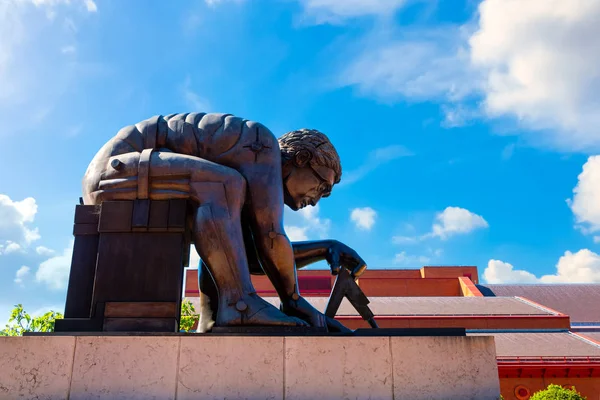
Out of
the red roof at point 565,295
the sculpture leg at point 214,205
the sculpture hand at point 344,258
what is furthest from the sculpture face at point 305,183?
the red roof at point 565,295

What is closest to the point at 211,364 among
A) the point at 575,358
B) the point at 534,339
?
the point at 575,358

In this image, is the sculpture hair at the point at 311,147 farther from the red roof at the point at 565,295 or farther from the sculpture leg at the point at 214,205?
the red roof at the point at 565,295

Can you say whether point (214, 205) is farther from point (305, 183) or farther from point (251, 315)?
point (305, 183)

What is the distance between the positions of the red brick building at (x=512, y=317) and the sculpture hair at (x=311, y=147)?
18.2 m

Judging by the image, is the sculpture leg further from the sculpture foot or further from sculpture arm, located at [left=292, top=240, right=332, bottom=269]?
sculpture arm, located at [left=292, top=240, right=332, bottom=269]

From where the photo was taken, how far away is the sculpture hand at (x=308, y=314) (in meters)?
4.64

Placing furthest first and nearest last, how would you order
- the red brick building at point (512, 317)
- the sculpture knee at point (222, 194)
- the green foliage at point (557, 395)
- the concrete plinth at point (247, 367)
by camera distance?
1. the red brick building at point (512, 317)
2. the green foliage at point (557, 395)
3. the sculpture knee at point (222, 194)
4. the concrete plinth at point (247, 367)

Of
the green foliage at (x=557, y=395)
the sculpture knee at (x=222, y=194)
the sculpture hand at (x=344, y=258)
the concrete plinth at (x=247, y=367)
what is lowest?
the concrete plinth at (x=247, y=367)

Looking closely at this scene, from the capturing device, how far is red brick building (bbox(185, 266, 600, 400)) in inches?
815

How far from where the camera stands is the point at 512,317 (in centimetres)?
2639

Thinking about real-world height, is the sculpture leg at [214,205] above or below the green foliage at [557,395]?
above

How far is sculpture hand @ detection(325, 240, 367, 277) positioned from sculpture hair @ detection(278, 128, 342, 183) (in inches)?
31.7

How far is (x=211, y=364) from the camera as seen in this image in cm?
374

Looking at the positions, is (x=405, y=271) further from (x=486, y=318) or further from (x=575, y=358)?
(x=575, y=358)
